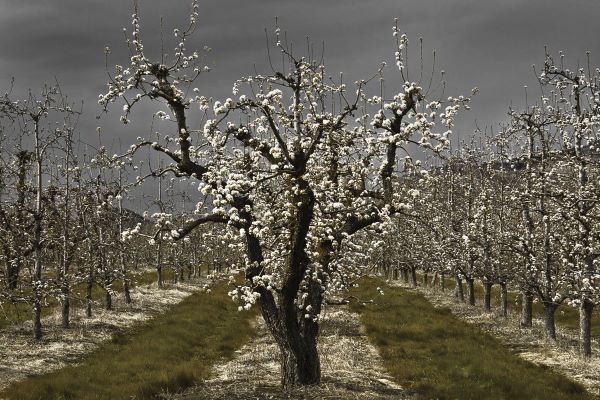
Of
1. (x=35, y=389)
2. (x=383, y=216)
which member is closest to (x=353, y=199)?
(x=383, y=216)

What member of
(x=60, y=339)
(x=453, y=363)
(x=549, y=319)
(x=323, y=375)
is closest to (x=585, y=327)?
(x=549, y=319)

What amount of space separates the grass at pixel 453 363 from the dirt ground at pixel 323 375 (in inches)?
32.5

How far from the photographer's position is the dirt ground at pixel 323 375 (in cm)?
1449

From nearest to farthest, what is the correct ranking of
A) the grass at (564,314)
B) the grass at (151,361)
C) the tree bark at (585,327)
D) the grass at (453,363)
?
the grass at (151,361) < the grass at (453,363) < the tree bark at (585,327) < the grass at (564,314)

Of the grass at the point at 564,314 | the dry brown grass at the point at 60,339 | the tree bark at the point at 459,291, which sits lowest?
the dry brown grass at the point at 60,339

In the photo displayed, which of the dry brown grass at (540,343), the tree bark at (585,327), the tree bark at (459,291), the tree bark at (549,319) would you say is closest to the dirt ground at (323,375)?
the dry brown grass at (540,343)

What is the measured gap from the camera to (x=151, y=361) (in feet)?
63.7

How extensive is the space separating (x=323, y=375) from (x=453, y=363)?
6145mm

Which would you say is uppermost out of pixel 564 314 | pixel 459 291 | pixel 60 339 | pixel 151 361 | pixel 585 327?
pixel 585 327

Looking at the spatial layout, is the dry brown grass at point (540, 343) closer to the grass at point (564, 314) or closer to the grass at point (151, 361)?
the grass at point (564, 314)

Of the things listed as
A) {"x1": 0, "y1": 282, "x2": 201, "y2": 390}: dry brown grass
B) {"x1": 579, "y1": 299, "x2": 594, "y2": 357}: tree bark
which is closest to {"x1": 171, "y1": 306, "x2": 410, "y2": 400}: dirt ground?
{"x1": 0, "y1": 282, "x2": 201, "y2": 390}: dry brown grass

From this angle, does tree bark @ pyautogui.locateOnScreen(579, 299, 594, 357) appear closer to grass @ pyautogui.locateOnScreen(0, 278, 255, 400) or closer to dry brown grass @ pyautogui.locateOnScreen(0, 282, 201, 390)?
grass @ pyautogui.locateOnScreen(0, 278, 255, 400)

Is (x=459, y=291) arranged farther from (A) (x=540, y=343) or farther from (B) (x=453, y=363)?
(B) (x=453, y=363)

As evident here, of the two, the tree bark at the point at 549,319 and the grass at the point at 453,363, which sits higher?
the tree bark at the point at 549,319
